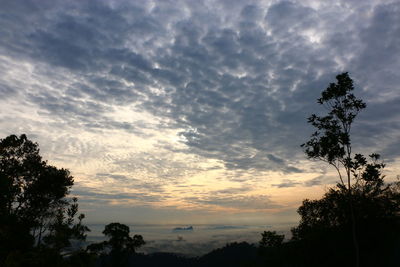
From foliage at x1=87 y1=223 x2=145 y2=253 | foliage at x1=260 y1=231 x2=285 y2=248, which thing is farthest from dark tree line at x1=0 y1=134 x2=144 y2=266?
foliage at x1=260 y1=231 x2=285 y2=248

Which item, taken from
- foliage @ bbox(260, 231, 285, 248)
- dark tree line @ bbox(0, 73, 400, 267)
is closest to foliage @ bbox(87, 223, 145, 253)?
dark tree line @ bbox(0, 73, 400, 267)

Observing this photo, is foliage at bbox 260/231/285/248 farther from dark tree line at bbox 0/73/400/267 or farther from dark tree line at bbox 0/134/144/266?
dark tree line at bbox 0/134/144/266

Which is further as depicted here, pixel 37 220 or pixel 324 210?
pixel 324 210

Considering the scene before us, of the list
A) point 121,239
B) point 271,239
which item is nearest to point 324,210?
point 271,239

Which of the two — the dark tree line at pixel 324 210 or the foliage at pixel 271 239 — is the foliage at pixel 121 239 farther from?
the foliage at pixel 271 239

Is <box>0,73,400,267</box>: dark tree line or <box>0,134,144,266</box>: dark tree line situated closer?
<box>0,134,144,266</box>: dark tree line

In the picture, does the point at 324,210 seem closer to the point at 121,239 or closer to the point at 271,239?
the point at 271,239

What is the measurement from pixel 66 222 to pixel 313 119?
23.6 m

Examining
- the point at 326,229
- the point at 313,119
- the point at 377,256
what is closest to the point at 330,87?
the point at 313,119

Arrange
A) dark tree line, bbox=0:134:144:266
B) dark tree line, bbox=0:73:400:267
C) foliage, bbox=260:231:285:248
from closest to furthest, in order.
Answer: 1. dark tree line, bbox=0:134:144:266
2. dark tree line, bbox=0:73:400:267
3. foliage, bbox=260:231:285:248

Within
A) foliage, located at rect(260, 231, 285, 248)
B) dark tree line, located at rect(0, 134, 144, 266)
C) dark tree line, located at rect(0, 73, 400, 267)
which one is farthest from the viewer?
foliage, located at rect(260, 231, 285, 248)

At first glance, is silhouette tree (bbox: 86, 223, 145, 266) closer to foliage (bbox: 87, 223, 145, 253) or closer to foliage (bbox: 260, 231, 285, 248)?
foliage (bbox: 87, 223, 145, 253)

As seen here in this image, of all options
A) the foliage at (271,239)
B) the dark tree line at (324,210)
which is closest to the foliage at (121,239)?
the dark tree line at (324,210)

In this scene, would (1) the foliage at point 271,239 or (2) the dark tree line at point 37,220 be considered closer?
(2) the dark tree line at point 37,220
